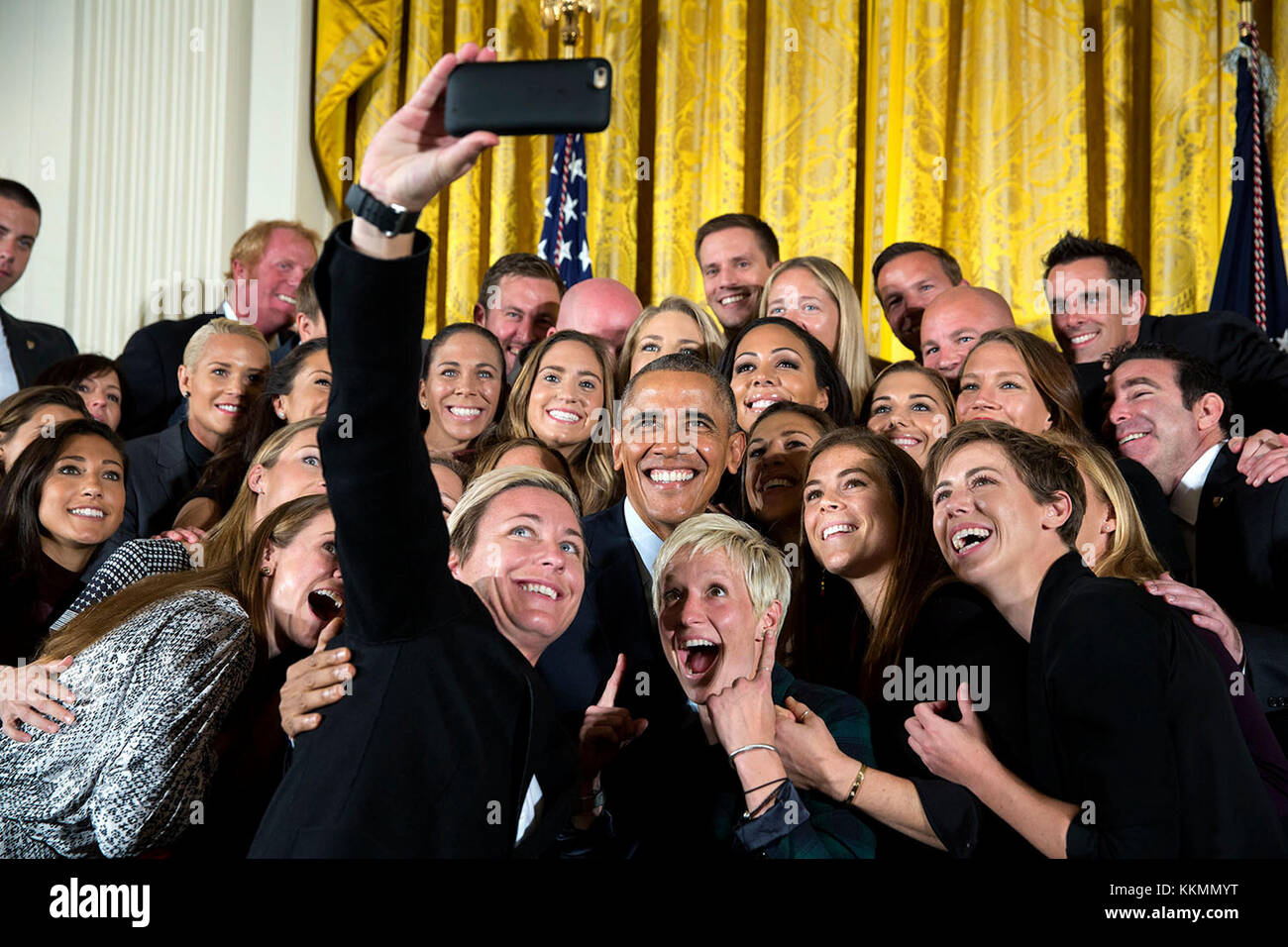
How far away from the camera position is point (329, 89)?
23.3 feet

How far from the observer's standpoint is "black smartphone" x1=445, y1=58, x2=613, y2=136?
5.12 feet

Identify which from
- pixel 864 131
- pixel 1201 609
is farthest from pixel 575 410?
pixel 864 131

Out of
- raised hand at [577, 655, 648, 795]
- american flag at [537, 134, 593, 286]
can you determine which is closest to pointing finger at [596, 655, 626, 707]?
raised hand at [577, 655, 648, 795]

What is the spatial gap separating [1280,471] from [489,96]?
9.72 feet

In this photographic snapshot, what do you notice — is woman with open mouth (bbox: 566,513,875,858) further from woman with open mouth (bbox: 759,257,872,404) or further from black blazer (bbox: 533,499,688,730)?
woman with open mouth (bbox: 759,257,872,404)

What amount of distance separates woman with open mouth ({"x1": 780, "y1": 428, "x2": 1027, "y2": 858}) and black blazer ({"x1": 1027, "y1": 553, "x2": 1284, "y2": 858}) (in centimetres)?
27

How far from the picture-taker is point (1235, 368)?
4.87 metres

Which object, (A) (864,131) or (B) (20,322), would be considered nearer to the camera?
(B) (20,322)

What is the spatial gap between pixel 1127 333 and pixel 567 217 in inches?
111

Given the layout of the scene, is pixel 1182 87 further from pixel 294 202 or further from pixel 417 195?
pixel 417 195

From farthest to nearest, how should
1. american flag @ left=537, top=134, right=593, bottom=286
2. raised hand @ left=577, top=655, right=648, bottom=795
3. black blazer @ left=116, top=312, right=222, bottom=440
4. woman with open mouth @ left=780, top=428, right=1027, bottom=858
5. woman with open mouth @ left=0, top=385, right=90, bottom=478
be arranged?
american flag @ left=537, top=134, right=593, bottom=286
black blazer @ left=116, top=312, right=222, bottom=440
woman with open mouth @ left=0, top=385, right=90, bottom=478
raised hand @ left=577, top=655, right=648, bottom=795
woman with open mouth @ left=780, top=428, right=1027, bottom=858

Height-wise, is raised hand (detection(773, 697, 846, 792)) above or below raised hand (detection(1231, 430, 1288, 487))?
below

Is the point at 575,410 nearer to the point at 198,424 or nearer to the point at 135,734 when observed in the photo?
the point at 198,424
